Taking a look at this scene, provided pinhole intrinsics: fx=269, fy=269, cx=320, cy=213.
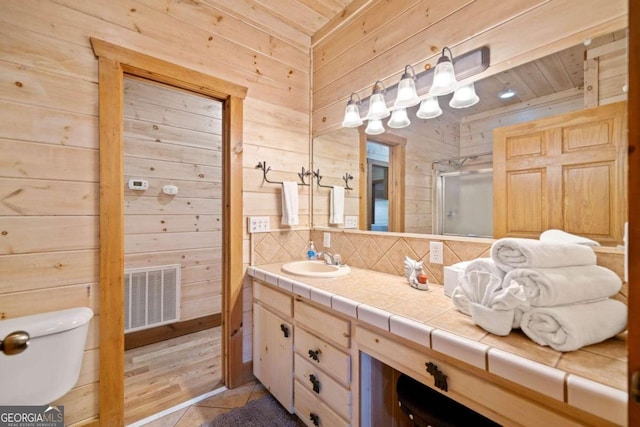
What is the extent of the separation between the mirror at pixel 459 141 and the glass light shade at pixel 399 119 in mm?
30

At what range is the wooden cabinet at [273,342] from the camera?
1498 mm

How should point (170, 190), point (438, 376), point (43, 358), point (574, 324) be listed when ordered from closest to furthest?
point (574, 324), point (438, 376), point (43, 358), point (170, 190)

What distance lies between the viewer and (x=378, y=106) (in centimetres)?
167

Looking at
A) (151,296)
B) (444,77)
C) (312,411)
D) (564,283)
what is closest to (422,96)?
(444,77)

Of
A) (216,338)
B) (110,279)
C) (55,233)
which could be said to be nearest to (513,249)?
(110,279)

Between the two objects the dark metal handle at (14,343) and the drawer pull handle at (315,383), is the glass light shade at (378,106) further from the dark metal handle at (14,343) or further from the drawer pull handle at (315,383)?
the dark metal handle at (14,343)

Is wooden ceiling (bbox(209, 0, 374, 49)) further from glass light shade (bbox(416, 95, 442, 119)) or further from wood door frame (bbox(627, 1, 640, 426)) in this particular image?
wood door frame (bbox(627, 1, 640, 426))

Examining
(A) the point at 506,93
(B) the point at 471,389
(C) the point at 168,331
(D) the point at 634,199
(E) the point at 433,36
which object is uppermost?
(E) the point at 433,36

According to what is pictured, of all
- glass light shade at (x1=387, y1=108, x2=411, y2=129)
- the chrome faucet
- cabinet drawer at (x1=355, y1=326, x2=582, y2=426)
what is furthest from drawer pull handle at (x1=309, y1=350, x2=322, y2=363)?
glass light shade at (x1=387, y1=108, x2=411, y2=129)

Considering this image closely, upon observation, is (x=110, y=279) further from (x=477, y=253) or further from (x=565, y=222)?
(x=565, y=222)

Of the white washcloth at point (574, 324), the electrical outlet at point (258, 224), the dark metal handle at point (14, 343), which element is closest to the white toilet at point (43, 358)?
the dark metal handle at point (14, 343)

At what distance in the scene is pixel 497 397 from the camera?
0.74 metres

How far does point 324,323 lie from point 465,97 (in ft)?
4.24

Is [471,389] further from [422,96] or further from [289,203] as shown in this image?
[289,203]
